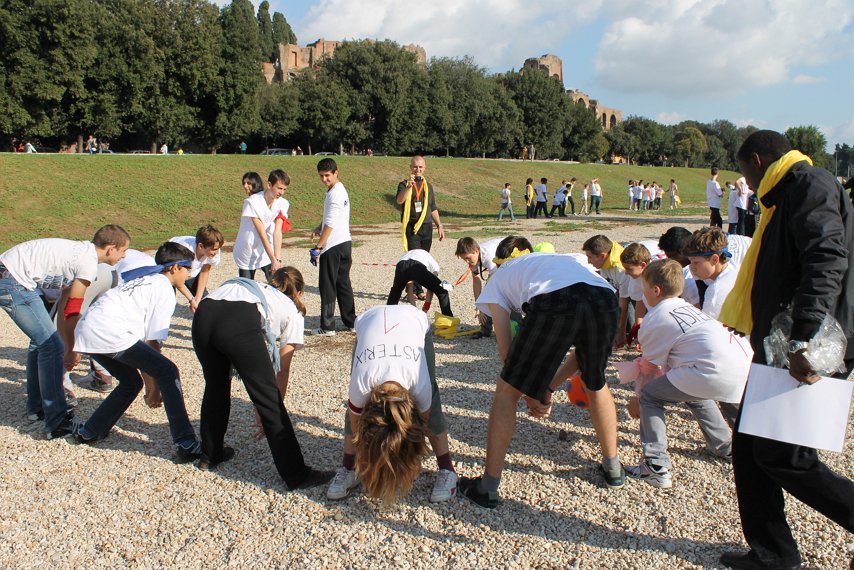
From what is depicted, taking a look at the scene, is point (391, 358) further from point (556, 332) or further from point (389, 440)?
point (556, 332)

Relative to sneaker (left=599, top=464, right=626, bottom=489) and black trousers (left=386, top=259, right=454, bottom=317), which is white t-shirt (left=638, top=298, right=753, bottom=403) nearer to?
sneaker (left=599, top=464, right=626, bottom=489)

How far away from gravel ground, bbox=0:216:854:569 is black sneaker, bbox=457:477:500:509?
45 mm

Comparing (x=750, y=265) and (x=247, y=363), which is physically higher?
(x=750, y=265)

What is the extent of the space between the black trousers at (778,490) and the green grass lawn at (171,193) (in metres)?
16.0

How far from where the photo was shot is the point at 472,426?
15.5ft

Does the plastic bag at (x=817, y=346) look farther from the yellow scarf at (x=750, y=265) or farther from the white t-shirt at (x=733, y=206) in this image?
the white t-shirt at (x=733, y=206)

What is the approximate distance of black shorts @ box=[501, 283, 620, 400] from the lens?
3240 millimetres

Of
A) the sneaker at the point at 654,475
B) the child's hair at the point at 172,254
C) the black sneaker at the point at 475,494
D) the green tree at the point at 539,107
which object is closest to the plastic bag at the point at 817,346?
the sneaker at the point at 654,475

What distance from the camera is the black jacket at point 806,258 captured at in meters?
2.49

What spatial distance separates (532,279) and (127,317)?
257 centimetres

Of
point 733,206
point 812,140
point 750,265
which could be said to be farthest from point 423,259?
point 812,140

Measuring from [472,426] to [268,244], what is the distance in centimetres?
336

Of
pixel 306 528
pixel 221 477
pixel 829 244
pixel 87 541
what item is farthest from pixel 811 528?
pixel 87 541

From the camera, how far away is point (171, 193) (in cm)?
2517
